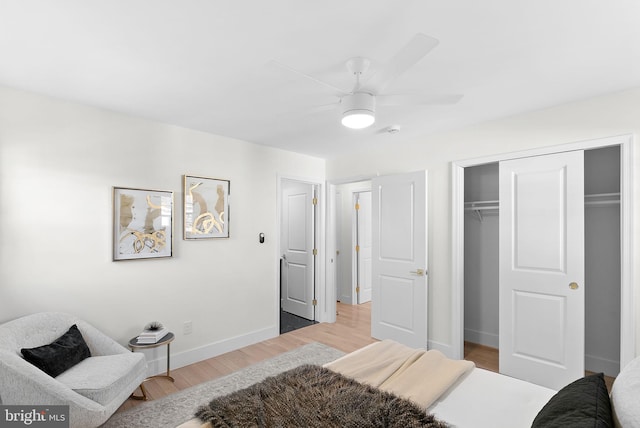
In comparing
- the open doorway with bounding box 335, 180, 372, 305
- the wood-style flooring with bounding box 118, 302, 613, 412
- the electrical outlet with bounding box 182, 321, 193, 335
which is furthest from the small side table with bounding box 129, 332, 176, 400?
the open doorway with bounding box 335, 180, 372, 305

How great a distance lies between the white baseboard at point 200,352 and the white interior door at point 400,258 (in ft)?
4.73

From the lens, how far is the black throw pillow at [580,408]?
99cm

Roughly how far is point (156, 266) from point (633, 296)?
404 centimetres

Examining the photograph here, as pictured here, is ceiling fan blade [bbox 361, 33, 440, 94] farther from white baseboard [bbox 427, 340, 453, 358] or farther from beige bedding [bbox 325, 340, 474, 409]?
white baseboard [bbox 427, 340, 453, 358]

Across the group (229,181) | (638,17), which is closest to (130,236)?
(229,181)

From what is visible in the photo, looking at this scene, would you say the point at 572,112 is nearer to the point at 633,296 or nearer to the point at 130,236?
the point at 633,296

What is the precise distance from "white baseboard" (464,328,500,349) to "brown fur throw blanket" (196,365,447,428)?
2865mm

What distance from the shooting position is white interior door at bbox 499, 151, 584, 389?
2.64 m

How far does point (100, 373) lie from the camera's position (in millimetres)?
2064

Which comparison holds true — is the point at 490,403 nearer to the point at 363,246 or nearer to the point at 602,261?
the point at 602,261

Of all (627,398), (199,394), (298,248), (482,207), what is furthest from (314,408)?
(298,248)

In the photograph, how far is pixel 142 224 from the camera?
296 cm

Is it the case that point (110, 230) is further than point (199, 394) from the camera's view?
Yes

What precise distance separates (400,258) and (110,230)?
3.00 metres
